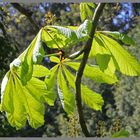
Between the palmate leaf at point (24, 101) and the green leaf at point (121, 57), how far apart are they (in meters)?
0.08

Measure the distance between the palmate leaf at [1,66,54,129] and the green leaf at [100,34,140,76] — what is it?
0.25 feet

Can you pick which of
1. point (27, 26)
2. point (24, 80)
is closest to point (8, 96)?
point (24, 80)

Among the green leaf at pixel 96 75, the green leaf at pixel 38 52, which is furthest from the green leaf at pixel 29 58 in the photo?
the green leaf at pixel 96 75

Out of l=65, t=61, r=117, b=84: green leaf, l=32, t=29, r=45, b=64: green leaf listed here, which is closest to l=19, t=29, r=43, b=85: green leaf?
l=32, t=29, r=45, b=64: green leaf

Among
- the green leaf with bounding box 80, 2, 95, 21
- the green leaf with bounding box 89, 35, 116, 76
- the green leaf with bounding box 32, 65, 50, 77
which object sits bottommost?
the green leaf with bounding box 32, 65, 50, 77

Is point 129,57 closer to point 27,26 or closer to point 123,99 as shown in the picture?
point 123,99

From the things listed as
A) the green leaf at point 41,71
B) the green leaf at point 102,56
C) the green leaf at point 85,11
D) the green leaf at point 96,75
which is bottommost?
the green leaf at point 96,75

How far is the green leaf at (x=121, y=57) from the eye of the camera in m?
0.46

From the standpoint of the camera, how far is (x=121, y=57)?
46cm

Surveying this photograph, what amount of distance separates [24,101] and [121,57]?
4.3 inches

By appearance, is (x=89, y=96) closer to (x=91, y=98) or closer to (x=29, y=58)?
(x=91, y=98)

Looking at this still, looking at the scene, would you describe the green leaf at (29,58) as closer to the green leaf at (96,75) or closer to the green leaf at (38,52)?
the green leaf at (38,52)

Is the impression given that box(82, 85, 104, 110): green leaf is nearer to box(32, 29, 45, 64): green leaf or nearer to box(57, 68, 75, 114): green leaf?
box(57, 68, 75, 114): green leaf

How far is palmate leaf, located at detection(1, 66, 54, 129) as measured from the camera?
0.43 m
